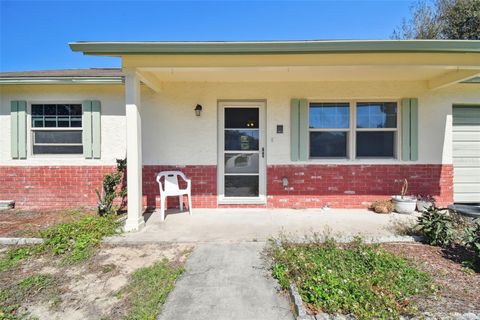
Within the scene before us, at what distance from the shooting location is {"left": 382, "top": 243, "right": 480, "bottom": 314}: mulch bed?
2.40m

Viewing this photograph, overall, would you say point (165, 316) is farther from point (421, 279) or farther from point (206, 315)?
point (421, 279)

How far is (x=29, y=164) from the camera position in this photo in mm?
5930

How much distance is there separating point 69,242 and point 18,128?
12.3 ft

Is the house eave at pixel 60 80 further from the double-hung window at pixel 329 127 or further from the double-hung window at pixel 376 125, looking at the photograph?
the double-hung window at pixel 376 125

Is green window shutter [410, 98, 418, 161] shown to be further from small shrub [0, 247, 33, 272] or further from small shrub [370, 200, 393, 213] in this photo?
small shrub [0, 247, 33, 272]

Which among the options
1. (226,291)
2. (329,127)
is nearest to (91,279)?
(226,291)

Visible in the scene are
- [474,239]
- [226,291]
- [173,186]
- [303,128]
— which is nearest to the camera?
[226,291]

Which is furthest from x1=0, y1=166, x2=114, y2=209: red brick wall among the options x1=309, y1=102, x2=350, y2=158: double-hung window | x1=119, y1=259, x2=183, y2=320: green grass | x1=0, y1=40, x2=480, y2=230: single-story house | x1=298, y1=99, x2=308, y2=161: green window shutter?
x1=309, y1=102, x2=350, y2=158: double-hung window

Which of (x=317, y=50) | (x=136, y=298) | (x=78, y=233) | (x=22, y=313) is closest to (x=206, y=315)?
(x=136, y=298)

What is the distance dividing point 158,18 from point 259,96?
4.46 meters

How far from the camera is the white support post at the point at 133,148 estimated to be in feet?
13.9

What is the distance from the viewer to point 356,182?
575 cm

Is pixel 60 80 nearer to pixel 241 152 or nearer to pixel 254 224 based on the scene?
pixel 241 152

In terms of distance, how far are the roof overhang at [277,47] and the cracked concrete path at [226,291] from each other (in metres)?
3.07
